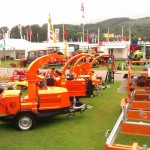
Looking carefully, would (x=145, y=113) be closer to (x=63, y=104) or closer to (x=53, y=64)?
(x=63, y=104)

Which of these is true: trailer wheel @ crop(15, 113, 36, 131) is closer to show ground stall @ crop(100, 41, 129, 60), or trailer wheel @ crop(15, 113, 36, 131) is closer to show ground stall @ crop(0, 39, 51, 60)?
show ground stall @ crop(100, 41, 129, 60)

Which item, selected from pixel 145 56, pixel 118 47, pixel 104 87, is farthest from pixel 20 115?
pixel 118 47

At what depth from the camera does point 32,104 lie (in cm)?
816

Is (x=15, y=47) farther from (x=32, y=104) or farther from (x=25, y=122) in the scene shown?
(x=25, y=122)

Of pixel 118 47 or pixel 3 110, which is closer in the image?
pixel 3 110

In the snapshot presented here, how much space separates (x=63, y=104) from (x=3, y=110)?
1.79m

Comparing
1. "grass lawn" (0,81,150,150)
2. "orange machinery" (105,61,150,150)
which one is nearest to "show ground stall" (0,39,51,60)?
"grass lawn" (0,81,150,150)

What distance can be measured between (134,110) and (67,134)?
79.1 inches

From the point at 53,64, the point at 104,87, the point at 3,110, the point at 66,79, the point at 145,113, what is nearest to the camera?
the point at 145,113

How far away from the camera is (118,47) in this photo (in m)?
40.0

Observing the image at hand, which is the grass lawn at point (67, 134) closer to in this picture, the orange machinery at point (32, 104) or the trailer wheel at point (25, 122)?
the trailer wheel at point (25, 122)

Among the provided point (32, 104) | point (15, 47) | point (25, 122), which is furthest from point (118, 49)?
point (25, 122)

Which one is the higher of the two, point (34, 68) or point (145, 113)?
point (34, 68)

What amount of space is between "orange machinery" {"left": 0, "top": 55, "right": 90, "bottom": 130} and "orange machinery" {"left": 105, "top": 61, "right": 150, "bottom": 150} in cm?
196
